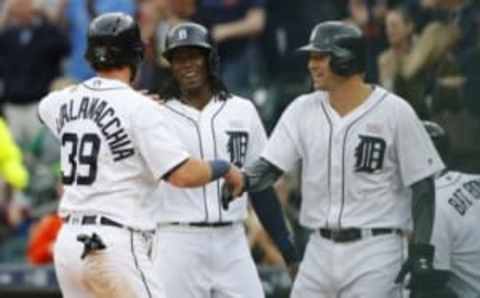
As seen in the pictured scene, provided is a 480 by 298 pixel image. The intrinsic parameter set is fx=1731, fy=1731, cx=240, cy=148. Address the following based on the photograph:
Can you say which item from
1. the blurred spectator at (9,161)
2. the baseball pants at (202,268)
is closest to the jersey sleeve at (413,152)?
the baseball pants at (202,268)

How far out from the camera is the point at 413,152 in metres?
8.09

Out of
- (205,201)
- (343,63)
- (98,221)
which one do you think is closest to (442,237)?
(343,63)

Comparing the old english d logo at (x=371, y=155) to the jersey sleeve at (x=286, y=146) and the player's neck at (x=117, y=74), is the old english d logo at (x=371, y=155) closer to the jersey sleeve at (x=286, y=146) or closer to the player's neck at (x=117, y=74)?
the jersey sleeve at (x=286, y=146)

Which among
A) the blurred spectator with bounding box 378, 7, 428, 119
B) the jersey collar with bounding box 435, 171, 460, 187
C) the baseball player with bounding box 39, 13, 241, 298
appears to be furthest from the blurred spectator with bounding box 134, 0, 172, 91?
the baseball player with bounding box 39, 13, 241, 298

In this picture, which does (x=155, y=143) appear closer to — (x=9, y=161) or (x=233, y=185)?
(x=233, y=185)

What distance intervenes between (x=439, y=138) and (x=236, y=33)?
10.2 ft

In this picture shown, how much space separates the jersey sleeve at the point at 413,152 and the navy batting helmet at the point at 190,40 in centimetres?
99

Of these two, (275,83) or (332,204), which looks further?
(275,83)

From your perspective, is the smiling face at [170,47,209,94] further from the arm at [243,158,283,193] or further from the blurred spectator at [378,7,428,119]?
the blurred spectator at [378,7,428,119]

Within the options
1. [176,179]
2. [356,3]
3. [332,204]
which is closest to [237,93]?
[356,3]

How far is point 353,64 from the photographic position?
8.23 metres

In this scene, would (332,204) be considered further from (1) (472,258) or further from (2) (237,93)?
(2) (237,93)

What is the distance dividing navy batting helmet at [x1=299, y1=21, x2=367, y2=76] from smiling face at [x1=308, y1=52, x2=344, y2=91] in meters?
0.02

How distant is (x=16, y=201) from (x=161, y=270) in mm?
5058
